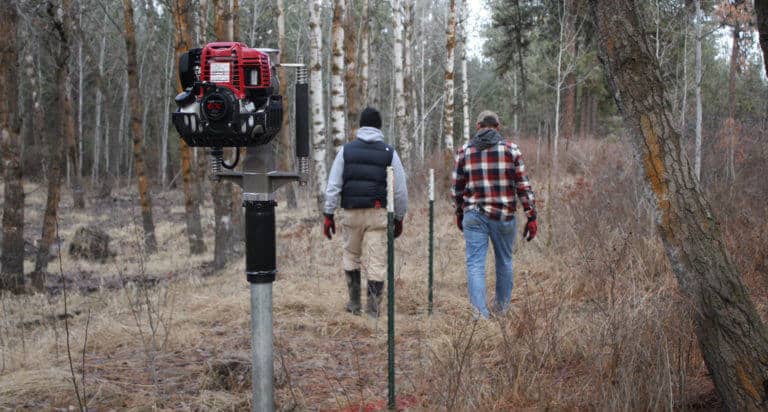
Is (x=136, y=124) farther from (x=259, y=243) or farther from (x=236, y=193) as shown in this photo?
(x=259, y=243)

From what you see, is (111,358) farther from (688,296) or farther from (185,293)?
(688,296)

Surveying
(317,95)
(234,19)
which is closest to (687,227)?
(234,19)

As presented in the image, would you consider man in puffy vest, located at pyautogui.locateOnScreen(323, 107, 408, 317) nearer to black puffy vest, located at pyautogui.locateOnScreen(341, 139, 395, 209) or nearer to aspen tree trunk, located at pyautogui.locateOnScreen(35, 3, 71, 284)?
black puffy vest, located at pyautogui.locateOnScreen(341, 139, 395, 209)

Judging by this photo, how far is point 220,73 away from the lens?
9.57 feet

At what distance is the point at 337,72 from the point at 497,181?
7091mm

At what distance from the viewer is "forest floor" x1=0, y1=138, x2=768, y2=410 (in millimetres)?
3520

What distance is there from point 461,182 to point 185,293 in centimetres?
407

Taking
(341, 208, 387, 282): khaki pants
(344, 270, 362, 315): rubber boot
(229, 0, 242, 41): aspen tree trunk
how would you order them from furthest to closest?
1. (229, 0, 242, 41): aspen tree trunk
2. (344, 270, 362, 315): rubber boot
3. (341, 208, 387, 282): khaki pants

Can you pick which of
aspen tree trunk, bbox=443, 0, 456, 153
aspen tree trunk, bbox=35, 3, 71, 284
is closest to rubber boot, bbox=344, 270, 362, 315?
aspen tree trunk, bbox=35, 3, 71, 284

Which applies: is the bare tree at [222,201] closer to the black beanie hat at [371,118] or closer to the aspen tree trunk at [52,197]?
the aspen tree trunk at [52,197]

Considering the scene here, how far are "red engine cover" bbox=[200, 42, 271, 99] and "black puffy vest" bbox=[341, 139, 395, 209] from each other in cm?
296

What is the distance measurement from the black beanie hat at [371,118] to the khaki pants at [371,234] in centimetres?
82

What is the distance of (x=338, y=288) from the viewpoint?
7.59 m

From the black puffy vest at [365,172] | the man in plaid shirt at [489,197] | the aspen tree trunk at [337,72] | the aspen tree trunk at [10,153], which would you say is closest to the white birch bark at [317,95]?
the aspen tree trunk at [337,72]
